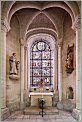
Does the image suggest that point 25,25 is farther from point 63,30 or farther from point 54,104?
point 54,104

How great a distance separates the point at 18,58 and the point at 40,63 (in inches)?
132

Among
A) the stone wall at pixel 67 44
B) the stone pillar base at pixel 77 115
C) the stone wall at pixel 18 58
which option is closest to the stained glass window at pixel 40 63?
the stone wall at pixel 67 44

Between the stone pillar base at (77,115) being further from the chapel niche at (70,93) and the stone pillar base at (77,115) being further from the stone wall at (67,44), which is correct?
the chapel niche at (70,93)

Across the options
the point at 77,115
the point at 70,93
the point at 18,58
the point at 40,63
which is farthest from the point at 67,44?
the point at 77,115

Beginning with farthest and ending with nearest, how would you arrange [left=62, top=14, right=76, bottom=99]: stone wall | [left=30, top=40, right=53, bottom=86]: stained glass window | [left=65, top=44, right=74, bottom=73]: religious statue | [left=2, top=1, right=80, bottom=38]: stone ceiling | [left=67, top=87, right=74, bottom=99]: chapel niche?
[left=30, top=40, right=53, bottom=86]: stained glass window → [left=67, top=87, right=74, bottom=99]: chapel niche → [left=62, top=14, right=76, bottom=99]: stone wall → [left=65, top=44, right=74, bottom=73]: religious statue → [left=2, top=1, right=80, bottom=38]: stone ceiling

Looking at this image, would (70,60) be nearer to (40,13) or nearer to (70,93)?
(70,93)

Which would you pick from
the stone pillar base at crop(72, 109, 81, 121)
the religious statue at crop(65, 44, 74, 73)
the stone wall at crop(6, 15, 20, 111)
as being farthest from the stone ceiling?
the stone pillar base at crop(72, 109, 81, 121)

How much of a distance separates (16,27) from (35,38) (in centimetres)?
317

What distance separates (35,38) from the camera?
14102 millimetres

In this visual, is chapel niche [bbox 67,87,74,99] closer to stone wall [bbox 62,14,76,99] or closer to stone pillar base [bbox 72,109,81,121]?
stone wall [bbox 62,14,76,99]

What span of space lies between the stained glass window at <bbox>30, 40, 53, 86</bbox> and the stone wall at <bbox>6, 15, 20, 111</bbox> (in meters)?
3.09

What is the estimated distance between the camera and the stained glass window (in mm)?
14359

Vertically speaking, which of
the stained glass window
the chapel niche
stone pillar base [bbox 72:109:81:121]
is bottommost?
stone pillar base [bbox 72:109:81:121]

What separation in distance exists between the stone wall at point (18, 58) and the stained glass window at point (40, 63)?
3.09 metres
